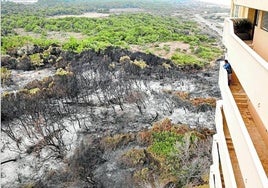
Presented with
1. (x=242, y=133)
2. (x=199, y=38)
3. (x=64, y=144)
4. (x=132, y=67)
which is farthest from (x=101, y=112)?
(x=199, y=38)

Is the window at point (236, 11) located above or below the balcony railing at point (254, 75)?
above

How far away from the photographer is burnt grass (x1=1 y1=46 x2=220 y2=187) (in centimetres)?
1842

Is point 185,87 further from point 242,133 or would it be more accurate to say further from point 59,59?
point 242,133

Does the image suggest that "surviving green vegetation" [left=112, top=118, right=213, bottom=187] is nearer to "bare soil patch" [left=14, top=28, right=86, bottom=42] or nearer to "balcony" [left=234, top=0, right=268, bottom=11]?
"balcony" [left=234, top=0, right=268, bottom=11]

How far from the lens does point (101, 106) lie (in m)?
26.0

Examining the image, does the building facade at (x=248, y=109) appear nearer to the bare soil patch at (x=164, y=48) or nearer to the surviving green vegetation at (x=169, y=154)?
the surviving green vegetation at (x=169, y=154)

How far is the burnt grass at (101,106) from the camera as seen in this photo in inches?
725

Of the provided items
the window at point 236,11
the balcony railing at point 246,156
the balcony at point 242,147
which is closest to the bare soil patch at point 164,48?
the window at point 236,11

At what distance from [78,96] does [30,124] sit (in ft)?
18.4

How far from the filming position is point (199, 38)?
171 feet

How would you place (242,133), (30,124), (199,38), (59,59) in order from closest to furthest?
1. (242,133)
2. (30,124)
3. (59,59)
4. (199,38)

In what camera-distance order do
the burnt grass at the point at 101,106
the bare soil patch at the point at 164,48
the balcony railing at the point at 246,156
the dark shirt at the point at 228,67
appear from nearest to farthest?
the balcony railing at the point at 246,156 → the dark shirt at the point at 228,67 → the burnt grass at the point at 101,106 → the bare soil patch at the point at 164,48

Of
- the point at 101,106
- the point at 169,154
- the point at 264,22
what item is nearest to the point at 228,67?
the point at 264,22

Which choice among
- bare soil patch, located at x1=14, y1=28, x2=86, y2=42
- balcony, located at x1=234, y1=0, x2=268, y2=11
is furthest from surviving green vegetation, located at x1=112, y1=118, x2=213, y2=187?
bare soil patch, located at x1=14, y1=28, x2=86, y2=42
